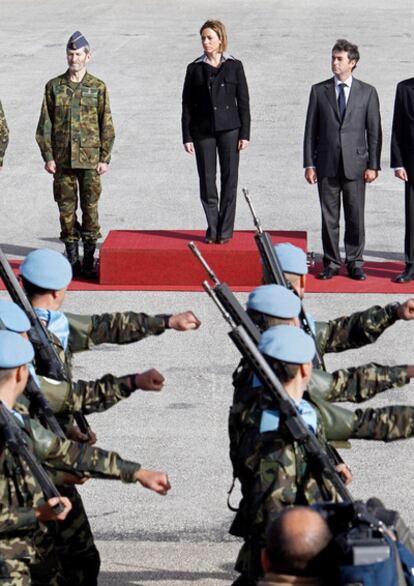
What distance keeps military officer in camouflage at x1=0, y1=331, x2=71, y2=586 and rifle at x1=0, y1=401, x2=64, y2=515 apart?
24 millimetres

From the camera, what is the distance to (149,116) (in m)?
21.2

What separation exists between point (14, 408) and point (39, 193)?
34.7ft

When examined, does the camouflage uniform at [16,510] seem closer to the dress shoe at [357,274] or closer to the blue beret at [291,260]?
the blue beret at [291,260]

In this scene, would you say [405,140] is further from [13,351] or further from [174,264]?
[13,351]

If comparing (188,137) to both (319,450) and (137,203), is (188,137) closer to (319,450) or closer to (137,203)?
(137,203)

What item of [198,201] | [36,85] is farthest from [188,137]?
[36,85]

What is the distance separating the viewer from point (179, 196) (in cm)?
1653

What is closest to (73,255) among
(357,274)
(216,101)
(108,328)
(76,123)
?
(76,123)

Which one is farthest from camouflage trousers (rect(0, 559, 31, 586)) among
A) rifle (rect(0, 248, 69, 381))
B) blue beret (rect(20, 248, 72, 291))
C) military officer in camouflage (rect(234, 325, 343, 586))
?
blue beret (rect(20, 248, 72, 291))

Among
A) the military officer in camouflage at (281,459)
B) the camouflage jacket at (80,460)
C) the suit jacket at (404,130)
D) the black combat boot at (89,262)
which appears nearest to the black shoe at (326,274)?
the suit jacket at (404,130)

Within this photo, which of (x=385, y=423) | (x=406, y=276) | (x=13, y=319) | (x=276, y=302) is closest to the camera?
(x=385, y=423)

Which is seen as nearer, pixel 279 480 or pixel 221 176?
pixel 279 480

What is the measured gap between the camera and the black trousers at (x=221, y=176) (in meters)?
13.1

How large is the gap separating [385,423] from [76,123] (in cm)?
691
